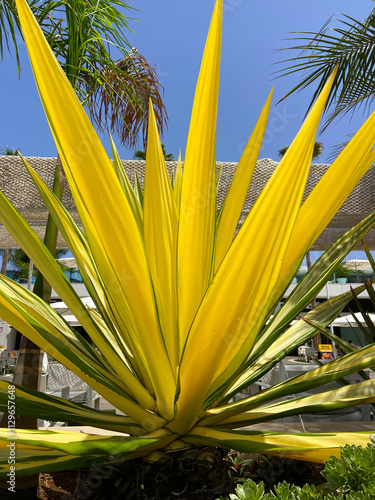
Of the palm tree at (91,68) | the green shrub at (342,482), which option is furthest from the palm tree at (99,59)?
the green shrub at (342,482)

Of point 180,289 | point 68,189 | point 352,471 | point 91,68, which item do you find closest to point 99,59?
point 91,68

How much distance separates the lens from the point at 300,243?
656 millimetres

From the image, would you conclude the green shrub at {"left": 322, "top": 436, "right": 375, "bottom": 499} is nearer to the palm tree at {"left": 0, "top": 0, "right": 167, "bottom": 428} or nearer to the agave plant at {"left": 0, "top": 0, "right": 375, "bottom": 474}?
the agave plant at {"left": 0, "top": 0, "right": 375, "bottom": 474}

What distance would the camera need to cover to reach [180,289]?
0.60 meters

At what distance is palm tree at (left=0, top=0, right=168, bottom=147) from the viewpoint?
1.18 meters

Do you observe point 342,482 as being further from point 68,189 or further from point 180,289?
point 68,189

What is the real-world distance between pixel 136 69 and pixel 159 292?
1.31 meters

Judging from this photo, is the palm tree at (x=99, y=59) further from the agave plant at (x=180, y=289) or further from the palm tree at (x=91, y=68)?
the agave plant at (x=180, y=289)

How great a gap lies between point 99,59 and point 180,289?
1087mm

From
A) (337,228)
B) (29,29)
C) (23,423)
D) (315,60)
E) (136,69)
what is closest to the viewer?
(29,29)

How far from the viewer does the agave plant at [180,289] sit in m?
0.49

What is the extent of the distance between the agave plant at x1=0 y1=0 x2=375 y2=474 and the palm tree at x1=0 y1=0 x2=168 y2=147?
742 millimetres

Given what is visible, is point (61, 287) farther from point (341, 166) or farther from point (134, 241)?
point (341, 166)

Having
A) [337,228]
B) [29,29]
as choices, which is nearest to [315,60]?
[337,228]
